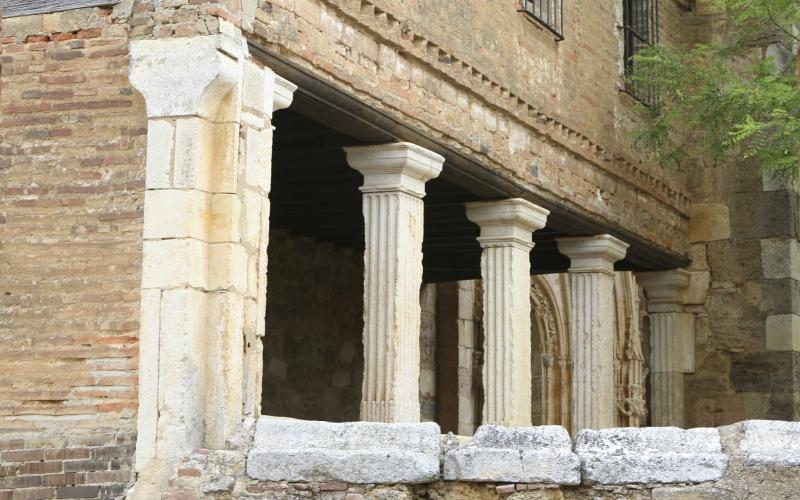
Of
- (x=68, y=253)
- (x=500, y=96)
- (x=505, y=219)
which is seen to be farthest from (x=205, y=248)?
(x=505, y=219)

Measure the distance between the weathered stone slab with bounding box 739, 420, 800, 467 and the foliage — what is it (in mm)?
4923

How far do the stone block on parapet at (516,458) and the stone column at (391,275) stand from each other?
2.87m

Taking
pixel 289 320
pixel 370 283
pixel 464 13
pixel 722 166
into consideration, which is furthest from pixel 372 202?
pixel 722 166

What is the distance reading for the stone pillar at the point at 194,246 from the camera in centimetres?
776

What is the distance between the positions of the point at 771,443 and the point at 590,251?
7081mm

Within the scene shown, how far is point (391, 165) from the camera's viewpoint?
1016 cm

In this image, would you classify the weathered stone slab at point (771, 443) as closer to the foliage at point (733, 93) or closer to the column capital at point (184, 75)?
the column capital at point (184, 75)

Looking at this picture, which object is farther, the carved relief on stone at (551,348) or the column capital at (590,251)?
the carved relief on stone at (551,348)

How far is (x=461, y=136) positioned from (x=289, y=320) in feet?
14.0

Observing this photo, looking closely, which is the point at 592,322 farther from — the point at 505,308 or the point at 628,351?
the point at 628,351

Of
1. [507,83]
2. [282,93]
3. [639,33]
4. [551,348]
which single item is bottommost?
[551,348]

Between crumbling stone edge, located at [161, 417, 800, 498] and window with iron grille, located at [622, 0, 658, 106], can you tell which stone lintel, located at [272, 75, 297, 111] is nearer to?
crumbling stone edge, located at [161, 417, 800, 498]

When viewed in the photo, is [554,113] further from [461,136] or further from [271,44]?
[271,44]

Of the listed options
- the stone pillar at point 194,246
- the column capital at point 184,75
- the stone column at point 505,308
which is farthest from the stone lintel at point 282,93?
the stone column at point 505,308
